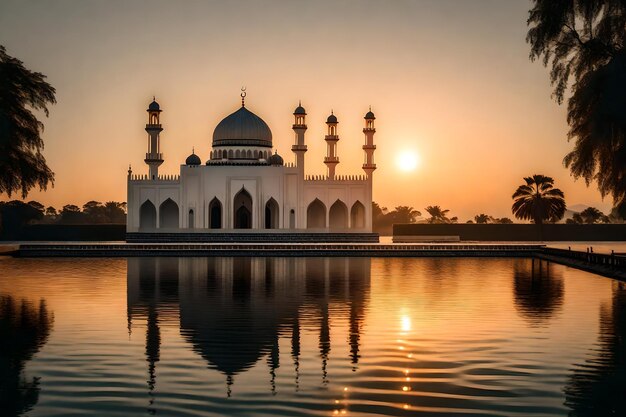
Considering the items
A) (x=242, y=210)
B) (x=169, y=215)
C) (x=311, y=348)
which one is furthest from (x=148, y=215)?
(x=311, y=348)

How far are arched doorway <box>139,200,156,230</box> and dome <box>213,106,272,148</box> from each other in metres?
6.65

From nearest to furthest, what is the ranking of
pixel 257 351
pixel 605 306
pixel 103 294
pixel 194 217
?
pixel 257 351
pixel 605 306
pixel 103 294
pixel 194 217

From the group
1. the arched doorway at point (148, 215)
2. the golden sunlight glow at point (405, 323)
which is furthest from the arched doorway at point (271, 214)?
the golden sunlight glow at point (405, 323)

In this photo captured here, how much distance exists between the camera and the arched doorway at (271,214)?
200 ft

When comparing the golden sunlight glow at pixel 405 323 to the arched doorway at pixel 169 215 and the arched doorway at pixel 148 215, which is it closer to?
the arched doorway at pixel 148 215

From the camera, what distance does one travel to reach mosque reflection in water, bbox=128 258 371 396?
1251 centimetres

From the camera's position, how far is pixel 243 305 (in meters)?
18.9

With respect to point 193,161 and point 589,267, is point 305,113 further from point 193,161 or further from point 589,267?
point 589,267

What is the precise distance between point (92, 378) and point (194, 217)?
49.0 m

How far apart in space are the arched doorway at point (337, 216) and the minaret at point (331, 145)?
2339 mm

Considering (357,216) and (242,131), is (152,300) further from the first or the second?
(242,131)

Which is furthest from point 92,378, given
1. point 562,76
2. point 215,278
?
point 562,76

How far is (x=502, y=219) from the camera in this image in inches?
3568

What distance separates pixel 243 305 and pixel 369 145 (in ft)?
140
